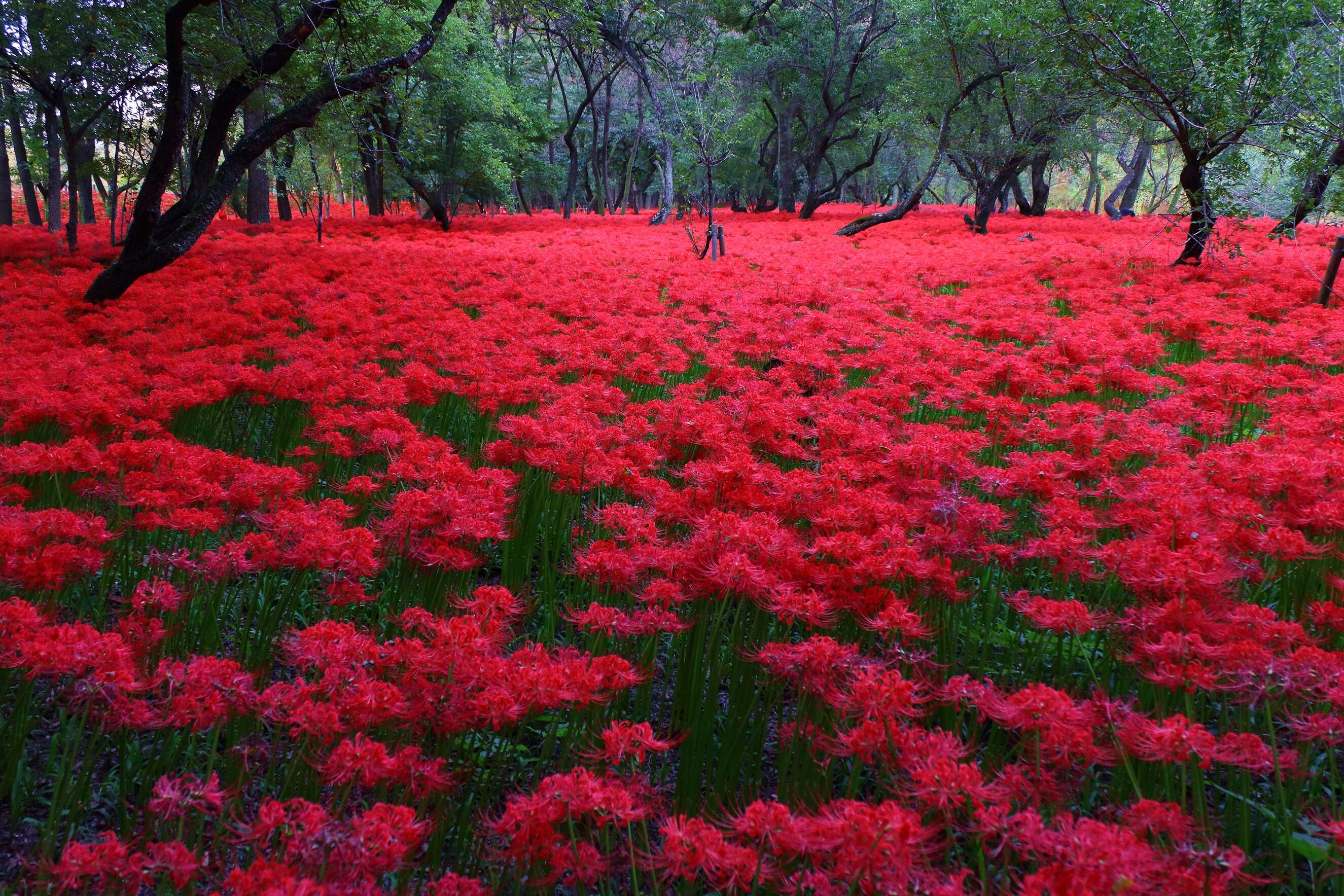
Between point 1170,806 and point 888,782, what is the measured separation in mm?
642

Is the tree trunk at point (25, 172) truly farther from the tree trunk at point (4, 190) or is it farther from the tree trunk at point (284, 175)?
the tree trunk at point (284, 175)

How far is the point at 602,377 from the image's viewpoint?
19.1 ft

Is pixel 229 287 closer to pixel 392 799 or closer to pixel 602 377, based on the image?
pixel 602 377

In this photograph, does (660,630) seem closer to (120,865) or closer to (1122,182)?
(120,865)

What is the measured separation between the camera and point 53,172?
17.5 metres

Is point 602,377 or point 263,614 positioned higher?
point 602,377

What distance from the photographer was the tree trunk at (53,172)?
16125 mm

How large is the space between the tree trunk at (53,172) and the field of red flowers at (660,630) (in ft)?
46.6

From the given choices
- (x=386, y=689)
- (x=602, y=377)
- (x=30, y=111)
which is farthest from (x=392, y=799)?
(x=30, y=111)

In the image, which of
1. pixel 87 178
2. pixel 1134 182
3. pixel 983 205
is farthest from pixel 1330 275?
pixel 87 178

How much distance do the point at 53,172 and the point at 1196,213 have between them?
22.9 metres

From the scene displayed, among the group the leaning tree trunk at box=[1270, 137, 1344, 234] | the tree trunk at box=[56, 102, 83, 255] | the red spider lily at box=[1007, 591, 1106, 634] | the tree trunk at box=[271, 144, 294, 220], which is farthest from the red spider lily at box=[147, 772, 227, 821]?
the tree trunk at box=[271, 144, 294, 220]

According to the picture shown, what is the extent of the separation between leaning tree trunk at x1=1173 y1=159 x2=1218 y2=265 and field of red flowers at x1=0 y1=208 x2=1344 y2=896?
21.2 feet

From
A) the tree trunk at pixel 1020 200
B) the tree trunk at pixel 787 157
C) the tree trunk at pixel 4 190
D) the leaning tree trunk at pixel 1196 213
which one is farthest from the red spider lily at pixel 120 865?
the tree trunk at pixel 787 157
